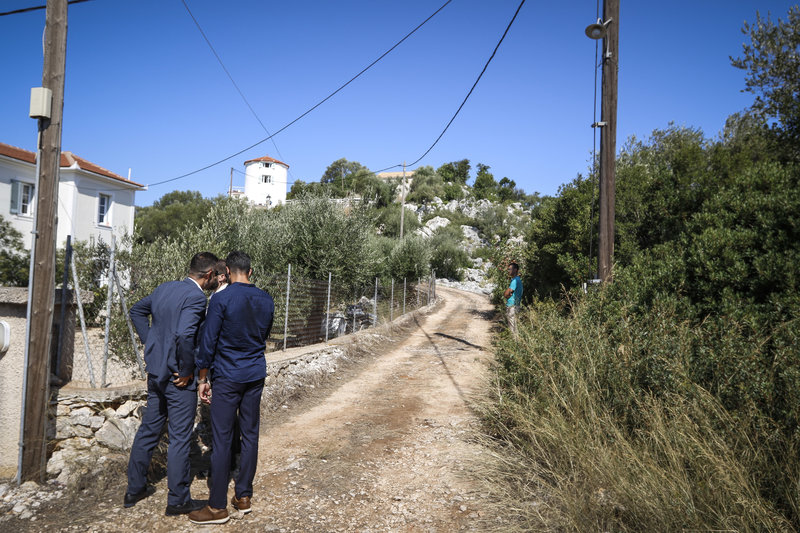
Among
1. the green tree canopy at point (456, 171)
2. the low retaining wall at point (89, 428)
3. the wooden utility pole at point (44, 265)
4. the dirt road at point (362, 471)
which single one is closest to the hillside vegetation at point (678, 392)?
the dirt road at point (362, 471)

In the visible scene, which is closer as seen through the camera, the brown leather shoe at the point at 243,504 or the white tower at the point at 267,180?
the brown leather shoe at the point at 243,504

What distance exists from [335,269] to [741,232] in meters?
9.54

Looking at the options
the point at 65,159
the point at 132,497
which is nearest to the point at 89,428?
the point at 132,497

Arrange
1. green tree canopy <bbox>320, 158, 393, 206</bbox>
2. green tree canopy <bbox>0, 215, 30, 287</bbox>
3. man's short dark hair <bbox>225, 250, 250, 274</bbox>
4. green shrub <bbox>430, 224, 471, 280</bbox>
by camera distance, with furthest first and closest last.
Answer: green tree canopy <bbox>320, 158, 393, 206</bbox> < green shrub <bbox>430, 224, 471, 280</bbox> < green tree canopy <bbox>0, 215, 30, 287</bbox> < man's short dark hair <bbox>225, 250, 250, 274</bbox>

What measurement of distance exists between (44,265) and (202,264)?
1286 millimetres

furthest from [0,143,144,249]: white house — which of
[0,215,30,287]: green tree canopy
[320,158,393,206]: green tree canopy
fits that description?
[320,158,393,206]: green tree canopy

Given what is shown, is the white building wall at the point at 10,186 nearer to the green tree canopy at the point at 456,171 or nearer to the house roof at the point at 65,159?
the house roof at the point at 65,159

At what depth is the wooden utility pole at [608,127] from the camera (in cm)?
782

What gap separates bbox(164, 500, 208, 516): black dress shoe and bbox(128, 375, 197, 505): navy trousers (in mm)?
34

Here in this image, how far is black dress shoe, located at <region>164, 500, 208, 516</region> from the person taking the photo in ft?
11.4

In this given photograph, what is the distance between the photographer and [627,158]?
96.0 ft

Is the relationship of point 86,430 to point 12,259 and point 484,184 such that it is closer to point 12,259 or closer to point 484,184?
point 12,259

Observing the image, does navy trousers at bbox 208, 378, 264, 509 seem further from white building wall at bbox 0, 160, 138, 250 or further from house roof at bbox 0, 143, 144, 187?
house roof at bbox 0, 143, 144, 187

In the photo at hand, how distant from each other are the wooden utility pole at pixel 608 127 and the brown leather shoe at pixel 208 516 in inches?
256
